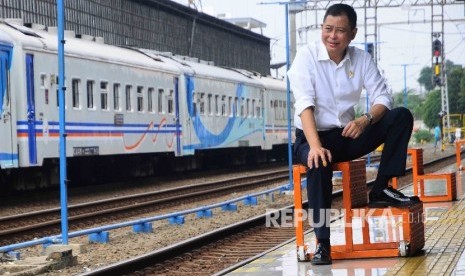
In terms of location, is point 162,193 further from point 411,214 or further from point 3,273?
point 411,214

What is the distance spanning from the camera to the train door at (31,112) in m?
20.1

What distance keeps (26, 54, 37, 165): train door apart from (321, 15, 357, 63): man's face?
44.3 feet

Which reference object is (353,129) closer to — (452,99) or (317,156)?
(317,156)

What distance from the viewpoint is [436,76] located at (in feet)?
149

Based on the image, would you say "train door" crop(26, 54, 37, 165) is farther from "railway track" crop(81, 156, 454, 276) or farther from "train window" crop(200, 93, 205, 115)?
"train window" crop(200, 93, 205, 115)

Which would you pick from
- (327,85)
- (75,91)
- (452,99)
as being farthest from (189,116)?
(452,99)

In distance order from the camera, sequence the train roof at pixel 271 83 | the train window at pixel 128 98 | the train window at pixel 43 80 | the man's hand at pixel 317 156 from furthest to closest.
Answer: the train roof at pixel 271 83, the train window at pixel 128 98, the train window at pixel 43 80, the man's hand at pixel 317 156

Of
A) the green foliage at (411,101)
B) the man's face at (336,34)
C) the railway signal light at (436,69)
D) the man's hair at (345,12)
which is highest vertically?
the green foliage at (411,101)

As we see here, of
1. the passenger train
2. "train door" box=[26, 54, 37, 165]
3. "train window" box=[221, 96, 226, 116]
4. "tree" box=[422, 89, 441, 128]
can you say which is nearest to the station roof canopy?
"tree" box=[422, 89, 441, 128]

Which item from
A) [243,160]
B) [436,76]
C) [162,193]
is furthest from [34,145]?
[436,76]

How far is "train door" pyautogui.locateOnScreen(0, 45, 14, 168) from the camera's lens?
750 inches

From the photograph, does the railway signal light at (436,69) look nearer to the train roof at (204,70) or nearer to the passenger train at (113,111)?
the passenger train at (113,111)

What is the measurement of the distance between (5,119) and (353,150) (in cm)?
1287

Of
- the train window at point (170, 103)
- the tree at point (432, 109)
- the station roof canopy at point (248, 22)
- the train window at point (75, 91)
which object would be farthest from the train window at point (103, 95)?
the tree at point (432, 109)
